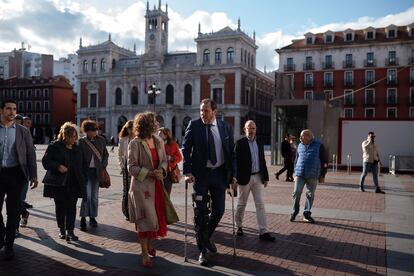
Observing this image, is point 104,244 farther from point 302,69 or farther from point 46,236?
point 302,69

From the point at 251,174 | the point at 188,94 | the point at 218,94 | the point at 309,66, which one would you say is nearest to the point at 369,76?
the point at 309,66

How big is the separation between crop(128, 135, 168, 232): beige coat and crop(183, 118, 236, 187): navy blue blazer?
514 mm

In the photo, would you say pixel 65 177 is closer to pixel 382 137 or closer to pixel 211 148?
pixel 211 148

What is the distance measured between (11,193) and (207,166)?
244 cm

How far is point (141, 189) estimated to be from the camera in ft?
17.1

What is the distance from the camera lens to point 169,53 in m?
66.8

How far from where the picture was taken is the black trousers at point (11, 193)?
18.3ft

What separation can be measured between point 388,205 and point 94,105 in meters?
63.4

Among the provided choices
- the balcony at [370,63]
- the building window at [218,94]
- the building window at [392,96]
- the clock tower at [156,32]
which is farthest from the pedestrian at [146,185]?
the clock tower at [156,32]

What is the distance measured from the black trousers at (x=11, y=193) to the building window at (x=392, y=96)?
5378cm

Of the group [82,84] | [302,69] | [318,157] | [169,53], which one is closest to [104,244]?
[318,157]

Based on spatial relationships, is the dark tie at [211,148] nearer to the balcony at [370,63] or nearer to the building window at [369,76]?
the building window at [369,76]

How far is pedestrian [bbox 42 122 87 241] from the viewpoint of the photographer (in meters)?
6.41

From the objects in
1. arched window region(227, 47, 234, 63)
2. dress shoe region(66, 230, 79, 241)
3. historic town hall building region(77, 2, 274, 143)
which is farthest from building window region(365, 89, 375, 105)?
dress shoe region(66, 230, 79, 241)
